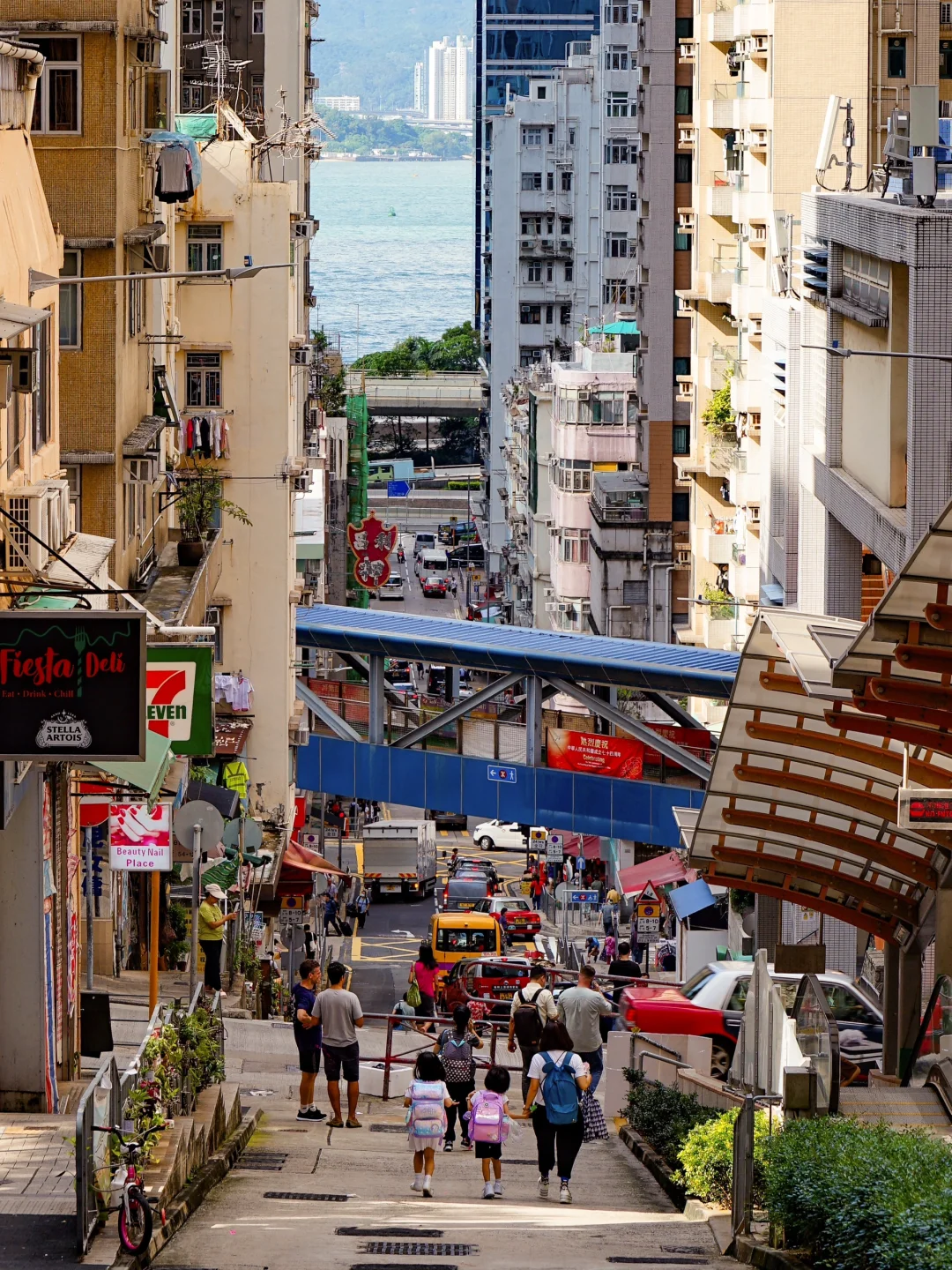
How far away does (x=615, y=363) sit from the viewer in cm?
7938

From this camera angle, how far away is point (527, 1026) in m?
20.4

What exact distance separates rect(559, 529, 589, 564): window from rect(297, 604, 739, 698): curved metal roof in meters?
28.0

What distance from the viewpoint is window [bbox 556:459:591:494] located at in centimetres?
7844

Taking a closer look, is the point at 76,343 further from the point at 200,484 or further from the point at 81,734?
the point at 81,734

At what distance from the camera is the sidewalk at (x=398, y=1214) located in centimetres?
1239

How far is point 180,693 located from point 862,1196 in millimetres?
10289

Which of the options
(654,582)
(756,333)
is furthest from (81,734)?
(654,582)

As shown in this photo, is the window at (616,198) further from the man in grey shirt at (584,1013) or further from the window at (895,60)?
the man in grey shirt at (584,1013)

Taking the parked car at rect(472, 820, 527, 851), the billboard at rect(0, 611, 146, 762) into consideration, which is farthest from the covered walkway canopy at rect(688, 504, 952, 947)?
the parked car at rect(472, 820, 527, 851)

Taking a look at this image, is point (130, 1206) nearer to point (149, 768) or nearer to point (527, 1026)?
point (149, 768)

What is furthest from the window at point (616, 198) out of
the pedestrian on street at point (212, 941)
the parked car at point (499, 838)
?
the pedestrian on street at point (212, 941)

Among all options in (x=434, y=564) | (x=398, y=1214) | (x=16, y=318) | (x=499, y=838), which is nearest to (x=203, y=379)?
(x=16, y=318)

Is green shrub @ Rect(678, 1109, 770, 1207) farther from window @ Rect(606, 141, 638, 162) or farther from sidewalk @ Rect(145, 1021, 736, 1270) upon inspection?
window @ Rect(606, 141, 638, 162)

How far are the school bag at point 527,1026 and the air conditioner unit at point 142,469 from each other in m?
9.76
